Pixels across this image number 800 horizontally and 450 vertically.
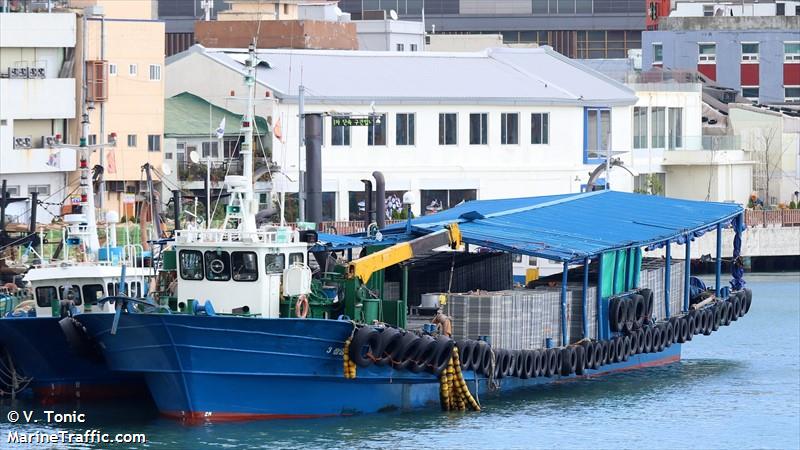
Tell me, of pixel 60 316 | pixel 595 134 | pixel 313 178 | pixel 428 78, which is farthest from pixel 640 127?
pixel 60 316

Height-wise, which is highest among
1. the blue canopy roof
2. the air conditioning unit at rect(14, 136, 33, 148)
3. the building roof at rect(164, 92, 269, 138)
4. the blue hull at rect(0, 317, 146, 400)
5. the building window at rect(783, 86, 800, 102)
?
the building window at rect(783, 86, 800, 102)

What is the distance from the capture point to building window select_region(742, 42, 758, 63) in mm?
110938

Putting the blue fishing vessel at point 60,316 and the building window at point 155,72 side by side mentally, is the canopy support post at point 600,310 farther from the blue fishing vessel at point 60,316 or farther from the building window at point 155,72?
the building window at point 155,72

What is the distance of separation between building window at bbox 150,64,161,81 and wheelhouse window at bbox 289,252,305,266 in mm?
36185

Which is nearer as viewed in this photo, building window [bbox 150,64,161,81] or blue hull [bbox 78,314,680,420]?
blue hull [bbox 78,314,680,420]

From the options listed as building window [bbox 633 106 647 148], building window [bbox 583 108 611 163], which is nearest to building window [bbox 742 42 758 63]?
building window [bbox 633 106 647 148]

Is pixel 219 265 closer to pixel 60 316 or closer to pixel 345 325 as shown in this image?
pixel 345 325

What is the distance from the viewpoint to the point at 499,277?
5244cm

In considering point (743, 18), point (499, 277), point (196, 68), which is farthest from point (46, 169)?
point (743, 18)

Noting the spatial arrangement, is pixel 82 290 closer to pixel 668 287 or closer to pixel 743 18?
pixel 668 287

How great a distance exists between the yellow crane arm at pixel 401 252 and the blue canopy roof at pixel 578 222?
0.56 metres

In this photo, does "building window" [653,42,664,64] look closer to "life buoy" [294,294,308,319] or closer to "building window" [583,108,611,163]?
"building window" [583,108,611,163]

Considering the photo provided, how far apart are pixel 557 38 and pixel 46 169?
6812 cm

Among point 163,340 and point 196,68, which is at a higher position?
point 196,68
